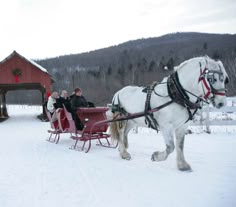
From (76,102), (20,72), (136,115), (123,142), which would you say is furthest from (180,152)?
(20,72)

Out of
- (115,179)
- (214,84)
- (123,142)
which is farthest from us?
(123,142)

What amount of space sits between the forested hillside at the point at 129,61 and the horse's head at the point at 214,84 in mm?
47287

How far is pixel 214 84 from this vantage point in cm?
507

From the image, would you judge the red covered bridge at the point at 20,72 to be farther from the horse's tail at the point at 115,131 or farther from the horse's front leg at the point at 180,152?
the horse's front leg at the point at 180,152

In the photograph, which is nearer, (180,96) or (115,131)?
(180,96)

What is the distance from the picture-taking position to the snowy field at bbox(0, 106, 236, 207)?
4176 mm

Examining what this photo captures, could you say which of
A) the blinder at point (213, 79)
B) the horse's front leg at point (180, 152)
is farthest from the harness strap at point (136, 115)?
the blinder at point (213, 79)

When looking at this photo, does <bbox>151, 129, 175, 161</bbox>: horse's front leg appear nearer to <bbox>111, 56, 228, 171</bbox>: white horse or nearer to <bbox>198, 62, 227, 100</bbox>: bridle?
<bbox>111, 56, 228, 171</bbox>: white horse

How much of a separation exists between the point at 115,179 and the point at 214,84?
2.20 metres

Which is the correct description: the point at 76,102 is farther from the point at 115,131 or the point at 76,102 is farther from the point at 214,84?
the point at 214,84

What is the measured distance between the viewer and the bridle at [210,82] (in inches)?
199

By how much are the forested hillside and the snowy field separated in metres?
45.1

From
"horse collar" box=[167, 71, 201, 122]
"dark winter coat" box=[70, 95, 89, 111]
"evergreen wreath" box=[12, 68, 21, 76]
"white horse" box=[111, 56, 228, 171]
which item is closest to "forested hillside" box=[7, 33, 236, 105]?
"evergreen wreath" box=[12, 68, 21, 76]

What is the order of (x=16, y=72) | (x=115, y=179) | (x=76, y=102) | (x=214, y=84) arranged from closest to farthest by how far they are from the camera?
1. (x=214, y=84)
2. (x=115, y=179)
3. (x=76, y=102)
4. (x=16, y=72)
